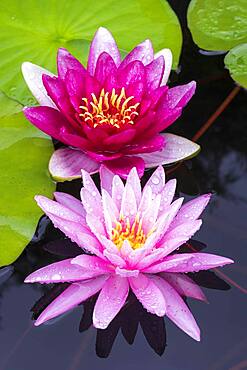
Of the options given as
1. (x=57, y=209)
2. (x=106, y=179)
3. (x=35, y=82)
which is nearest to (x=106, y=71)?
(x=35, y=82)

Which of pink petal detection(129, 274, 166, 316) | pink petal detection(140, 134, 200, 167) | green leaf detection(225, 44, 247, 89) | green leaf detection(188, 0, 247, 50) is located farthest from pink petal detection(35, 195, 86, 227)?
green leaf detection(188, 0, 247, 50)

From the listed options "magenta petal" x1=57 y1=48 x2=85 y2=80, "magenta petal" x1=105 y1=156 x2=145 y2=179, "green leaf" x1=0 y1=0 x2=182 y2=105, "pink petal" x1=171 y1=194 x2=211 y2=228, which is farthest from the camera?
"green leaf" x1=0 y1=0 x2=182 y2=105

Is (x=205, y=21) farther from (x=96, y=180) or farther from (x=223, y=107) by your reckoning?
(x=96, y=180)

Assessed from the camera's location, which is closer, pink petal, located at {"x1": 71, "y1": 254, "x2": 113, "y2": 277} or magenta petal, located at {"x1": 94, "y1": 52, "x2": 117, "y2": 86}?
pink petal, located at {"x1": 71, "y1": 254, "x2": 113, "y2": 277}

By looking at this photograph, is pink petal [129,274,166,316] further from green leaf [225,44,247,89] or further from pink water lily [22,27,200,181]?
green leaf [225,44,247,89]

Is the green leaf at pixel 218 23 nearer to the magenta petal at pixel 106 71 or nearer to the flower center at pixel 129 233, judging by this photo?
the magenta petal at pixel 106 71

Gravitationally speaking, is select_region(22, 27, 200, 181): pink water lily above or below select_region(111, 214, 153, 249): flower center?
above

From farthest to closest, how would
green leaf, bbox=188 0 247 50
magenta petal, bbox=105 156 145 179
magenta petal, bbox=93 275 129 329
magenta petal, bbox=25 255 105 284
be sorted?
green leaf, bbox=188 0 247 50 < magenta petal, bbox=105 156 145 179 < magenta petal, bbox=25 255 105 284 < magenta petal, bbox=93 275 129 329
